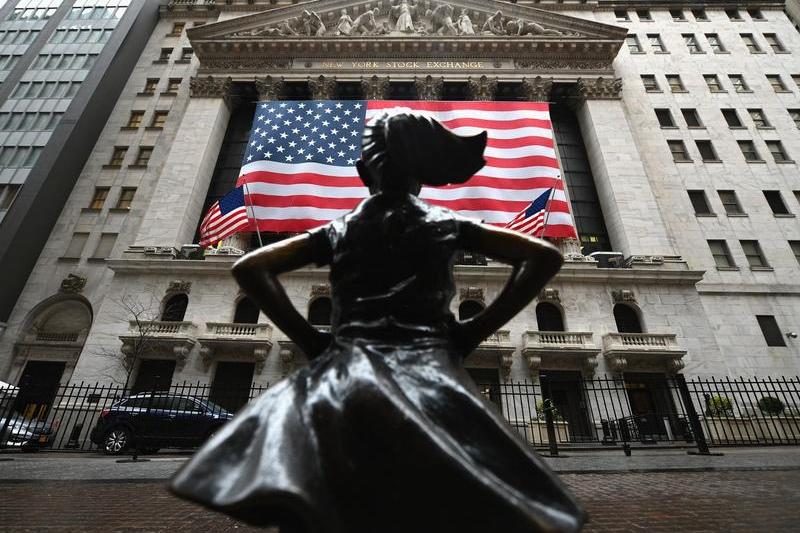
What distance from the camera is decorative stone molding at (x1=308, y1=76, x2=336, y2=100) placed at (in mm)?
25578

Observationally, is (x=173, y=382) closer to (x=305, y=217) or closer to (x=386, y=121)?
(x=305, y=217)

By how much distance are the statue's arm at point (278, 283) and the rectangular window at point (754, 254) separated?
2647cm

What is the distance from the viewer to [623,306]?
18.8m

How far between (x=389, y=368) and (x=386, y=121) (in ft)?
3.37

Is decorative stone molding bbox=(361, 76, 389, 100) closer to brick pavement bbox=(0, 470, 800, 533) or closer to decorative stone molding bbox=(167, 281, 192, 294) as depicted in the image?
decorative stone molding bbox=(167, 281, 192, 294)

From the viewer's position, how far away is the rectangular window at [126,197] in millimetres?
23608

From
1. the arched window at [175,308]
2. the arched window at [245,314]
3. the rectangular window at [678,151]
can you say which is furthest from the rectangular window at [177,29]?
the rectangular window at [678,151]

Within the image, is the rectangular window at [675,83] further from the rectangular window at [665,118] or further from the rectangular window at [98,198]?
the rectangular window at [98,198]

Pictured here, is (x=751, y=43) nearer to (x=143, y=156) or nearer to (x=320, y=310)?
(x=320, y=310)

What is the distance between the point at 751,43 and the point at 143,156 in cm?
4297

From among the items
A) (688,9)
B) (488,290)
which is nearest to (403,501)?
(488,290)

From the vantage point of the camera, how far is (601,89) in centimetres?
2522

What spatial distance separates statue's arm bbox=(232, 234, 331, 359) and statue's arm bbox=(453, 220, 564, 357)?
61 centimetres

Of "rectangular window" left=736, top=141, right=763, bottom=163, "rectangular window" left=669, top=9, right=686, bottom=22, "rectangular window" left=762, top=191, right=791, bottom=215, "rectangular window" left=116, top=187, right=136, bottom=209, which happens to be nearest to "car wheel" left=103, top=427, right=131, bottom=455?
"rectangular window" left=116, top=187, right=136, bottom=209
